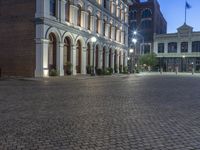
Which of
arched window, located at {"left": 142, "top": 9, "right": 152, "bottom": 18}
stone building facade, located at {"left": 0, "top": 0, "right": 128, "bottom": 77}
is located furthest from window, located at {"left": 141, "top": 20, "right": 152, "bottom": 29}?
stone building facade, located at {"left": 0, "top": 0, "right": 128, "bottom": 77}

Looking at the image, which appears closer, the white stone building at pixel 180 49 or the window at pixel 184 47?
the white stone building at pixel 180 49

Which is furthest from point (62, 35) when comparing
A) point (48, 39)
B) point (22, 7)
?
point (22, 7)

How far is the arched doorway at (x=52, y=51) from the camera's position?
30.7 m

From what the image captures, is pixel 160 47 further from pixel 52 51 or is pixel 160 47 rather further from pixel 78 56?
pixel 52 51

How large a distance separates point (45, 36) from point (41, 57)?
82.3 inches

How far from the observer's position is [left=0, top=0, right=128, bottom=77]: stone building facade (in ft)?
92.8

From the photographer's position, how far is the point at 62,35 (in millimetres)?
31453

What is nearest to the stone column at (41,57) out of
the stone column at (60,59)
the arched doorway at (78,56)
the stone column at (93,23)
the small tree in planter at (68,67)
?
the stone column at (60,59)

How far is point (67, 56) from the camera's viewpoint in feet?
113

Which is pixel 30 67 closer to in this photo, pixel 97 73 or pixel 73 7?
pixel 73 7

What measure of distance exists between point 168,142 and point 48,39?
24.7 m

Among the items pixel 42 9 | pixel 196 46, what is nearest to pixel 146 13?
pixel 196 46

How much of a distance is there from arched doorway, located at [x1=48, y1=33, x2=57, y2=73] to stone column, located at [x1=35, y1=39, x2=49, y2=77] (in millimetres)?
2009

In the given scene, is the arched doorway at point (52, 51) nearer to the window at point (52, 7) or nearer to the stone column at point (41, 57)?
the stone column at point (41, 57)
